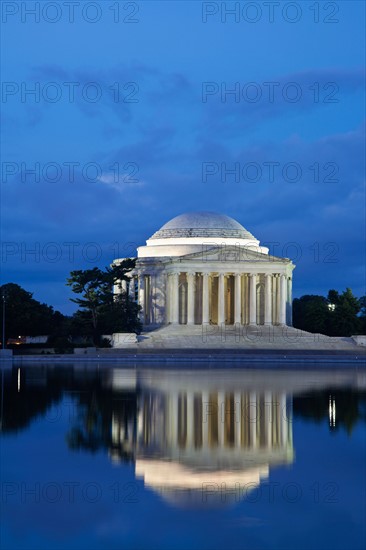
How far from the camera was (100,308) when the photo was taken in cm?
9575

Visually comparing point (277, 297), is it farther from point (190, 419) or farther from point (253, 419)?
point (190, 419)

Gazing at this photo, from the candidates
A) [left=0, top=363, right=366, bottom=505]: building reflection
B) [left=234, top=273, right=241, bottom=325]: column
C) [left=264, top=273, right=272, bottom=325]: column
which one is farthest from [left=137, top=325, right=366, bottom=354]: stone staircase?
[left=0, top=363, right=366, bottom=505]: building reflection

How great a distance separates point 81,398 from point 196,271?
66249mm

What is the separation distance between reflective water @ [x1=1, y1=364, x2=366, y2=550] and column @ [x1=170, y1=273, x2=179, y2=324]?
66.1 metres

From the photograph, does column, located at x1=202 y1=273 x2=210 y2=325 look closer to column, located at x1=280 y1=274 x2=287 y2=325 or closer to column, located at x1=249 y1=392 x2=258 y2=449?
column, located at x1=280 y1=274 x2=287 y2=325

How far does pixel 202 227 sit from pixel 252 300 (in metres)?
11.9

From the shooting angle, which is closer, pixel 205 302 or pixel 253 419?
pixel 253 419

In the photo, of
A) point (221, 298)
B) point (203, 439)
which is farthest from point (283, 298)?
point (203, 439)

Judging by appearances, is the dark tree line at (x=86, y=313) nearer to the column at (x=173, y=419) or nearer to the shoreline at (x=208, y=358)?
the shoreline at (x=208, y=358)

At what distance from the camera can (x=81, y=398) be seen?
3734cm

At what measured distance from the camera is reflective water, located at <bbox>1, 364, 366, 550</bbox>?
591 inches

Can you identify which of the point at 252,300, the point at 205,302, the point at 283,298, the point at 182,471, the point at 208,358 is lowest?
the point at 182,471

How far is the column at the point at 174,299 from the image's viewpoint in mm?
104750

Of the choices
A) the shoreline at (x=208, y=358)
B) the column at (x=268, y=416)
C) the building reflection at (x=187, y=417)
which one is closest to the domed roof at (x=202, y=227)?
the shoreline at (x=208, y=358)
